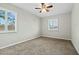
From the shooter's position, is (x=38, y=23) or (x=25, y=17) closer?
(x=38, y=23)

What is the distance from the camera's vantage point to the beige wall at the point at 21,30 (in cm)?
263

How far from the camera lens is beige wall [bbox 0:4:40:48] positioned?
2.63 metres

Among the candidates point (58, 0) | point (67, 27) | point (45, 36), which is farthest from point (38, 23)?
→ point (58, 0)

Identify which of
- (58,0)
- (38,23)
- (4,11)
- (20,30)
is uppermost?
(4,11)

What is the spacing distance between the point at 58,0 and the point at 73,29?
1.59m

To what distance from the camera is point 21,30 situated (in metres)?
3.21

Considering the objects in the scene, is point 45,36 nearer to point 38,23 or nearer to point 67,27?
point 38,23

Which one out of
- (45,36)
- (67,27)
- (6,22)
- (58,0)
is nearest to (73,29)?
(67,27)

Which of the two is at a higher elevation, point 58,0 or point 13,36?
point 58,0

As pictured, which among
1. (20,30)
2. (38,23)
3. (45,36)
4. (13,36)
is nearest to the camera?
(38,23)

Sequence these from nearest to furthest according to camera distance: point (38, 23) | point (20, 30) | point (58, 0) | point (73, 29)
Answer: point (58, 0) < point (73, 29) < point (38, 23) < point (20, 30)

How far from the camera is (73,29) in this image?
217 cm

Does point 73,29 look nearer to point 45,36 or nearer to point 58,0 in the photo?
point 45,36
